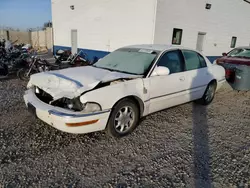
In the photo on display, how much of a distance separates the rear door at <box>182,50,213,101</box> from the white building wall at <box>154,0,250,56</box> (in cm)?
491

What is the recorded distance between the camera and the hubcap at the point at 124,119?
11.0 ft

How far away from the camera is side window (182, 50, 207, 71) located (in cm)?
445

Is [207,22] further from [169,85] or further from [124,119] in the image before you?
[124,119]

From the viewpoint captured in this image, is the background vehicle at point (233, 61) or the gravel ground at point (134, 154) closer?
the gravel ground at point (134, 154)

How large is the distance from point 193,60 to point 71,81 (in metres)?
2.81

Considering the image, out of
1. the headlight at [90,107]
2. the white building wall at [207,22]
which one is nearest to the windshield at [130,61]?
the headlight at [90,107]

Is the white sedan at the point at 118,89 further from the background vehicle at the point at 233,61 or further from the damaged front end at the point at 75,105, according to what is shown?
the background vehicle at the point at 233,61

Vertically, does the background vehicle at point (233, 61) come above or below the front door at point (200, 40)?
below

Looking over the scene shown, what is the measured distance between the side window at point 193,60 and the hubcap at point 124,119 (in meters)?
1.75

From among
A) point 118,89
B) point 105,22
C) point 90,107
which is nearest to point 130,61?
point 118,89

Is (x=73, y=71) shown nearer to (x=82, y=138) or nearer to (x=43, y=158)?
(x=82, y=138)

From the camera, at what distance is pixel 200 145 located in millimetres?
3381

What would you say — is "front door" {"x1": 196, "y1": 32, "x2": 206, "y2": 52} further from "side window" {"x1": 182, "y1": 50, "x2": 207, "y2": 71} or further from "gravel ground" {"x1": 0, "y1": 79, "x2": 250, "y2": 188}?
"gravel ground" {"x1": 0, "y1": 79, "x2": 250, "y2": 188}

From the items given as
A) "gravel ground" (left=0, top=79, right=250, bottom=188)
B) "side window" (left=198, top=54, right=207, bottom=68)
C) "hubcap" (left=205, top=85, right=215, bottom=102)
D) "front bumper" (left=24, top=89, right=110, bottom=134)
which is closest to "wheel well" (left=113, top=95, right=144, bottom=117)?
"gravel ground" (left=0, top=79, right=250, bottom=188)
